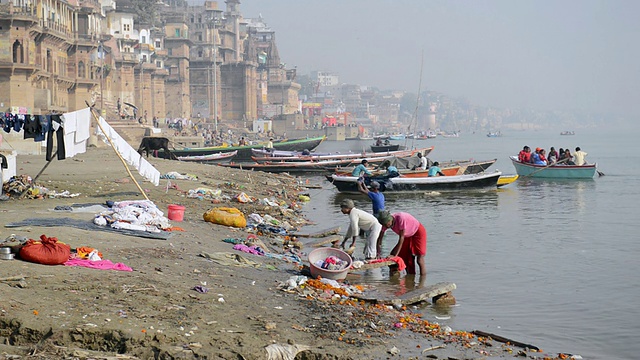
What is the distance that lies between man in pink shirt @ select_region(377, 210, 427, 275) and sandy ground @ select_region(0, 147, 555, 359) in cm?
169

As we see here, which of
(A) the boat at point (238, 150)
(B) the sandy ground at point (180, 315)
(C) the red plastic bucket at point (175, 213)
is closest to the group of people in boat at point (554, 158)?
(A) the boat at point (238, 150)

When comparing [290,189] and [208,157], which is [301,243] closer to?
[290,189]

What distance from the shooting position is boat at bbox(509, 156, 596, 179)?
118 ft

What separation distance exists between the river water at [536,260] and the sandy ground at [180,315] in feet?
5.43

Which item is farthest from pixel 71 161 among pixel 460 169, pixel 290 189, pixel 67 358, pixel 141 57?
pixel 141 57

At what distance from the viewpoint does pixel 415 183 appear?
2866 cm

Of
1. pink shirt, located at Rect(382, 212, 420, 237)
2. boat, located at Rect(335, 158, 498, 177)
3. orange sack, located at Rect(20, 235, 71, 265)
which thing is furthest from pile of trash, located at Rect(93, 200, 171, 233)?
boat, located at Rect(335, 158, 498, 177)

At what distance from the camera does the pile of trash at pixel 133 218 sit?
41.4ft

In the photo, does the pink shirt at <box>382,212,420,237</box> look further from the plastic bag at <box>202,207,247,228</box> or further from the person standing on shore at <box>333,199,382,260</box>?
the plastic bag at <box>202,207,247,228</box>

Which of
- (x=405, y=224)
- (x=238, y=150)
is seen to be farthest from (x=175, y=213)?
(x=238, y=150)

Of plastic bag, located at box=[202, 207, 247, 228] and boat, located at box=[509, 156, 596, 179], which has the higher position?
plastic bag, located at box=[202, 207, 247, 228]

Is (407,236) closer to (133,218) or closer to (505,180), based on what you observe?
(133,218)

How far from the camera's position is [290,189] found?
30266 millimetres

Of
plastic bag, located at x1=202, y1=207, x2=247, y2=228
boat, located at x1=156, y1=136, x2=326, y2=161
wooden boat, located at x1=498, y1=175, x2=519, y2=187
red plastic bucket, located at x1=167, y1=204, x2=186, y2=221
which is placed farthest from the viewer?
boat, located at x1=156, y1=136, x2=326, y2=161
